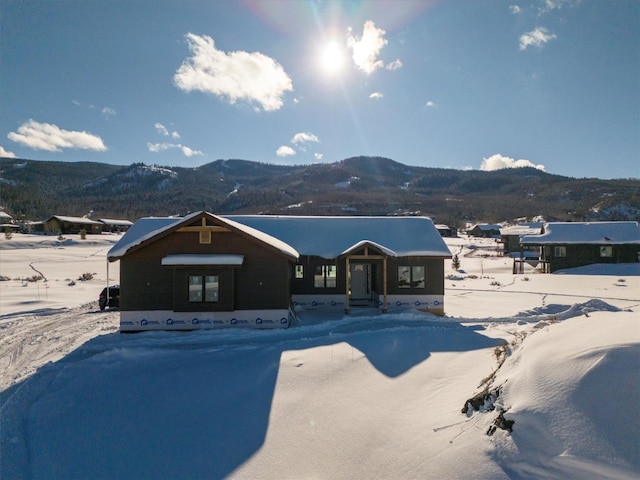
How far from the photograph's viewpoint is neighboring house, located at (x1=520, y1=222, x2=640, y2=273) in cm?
3538

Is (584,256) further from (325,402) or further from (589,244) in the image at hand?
(325,402)

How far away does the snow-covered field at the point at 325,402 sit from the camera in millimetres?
4621

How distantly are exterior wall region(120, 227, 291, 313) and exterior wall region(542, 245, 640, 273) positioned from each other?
3498 cm

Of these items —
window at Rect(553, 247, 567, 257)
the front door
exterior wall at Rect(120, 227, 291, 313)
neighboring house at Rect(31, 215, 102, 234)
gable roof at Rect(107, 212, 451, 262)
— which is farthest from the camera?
neighboring house at Rect(31, 215, 102, 234)

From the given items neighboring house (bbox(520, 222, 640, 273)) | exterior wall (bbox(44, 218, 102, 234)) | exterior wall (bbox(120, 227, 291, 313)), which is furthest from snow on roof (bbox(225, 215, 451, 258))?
exterior wall (bbox(44, 218, 102, 234))

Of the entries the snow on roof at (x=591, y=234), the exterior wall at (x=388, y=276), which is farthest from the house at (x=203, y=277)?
the snow on roof at (x=591, y=234)

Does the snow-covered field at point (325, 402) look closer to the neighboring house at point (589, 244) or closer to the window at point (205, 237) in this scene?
the window at point (205, 237)

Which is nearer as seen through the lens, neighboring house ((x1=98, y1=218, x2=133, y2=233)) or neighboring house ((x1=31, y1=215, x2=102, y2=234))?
neighboring house ((x1=31, y1=215, x2=102, y2=234))

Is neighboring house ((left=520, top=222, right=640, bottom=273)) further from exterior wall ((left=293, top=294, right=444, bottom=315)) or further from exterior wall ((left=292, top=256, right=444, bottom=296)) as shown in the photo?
exterior wall ((left=293, top=294, right=444, bottom=315))

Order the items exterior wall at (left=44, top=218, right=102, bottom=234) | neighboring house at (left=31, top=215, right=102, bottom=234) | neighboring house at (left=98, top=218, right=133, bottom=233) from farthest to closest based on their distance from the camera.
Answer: neighboring house at (left=98, top=218, right=133, bottom=233) → neighboring house at (left=31, top=215, right=102, bottom=234) → exterior wall at (left=44, top=218, right=102, bottom=234)

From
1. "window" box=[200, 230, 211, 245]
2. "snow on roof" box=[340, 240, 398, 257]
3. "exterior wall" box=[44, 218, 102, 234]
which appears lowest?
"snow on roof" box=[340, 240, 398, 257]

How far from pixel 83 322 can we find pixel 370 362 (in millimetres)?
13668

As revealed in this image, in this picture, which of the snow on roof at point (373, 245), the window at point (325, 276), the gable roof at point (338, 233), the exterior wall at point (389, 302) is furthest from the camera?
the window at point (325, 276)

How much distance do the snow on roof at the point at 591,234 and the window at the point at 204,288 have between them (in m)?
36.3
